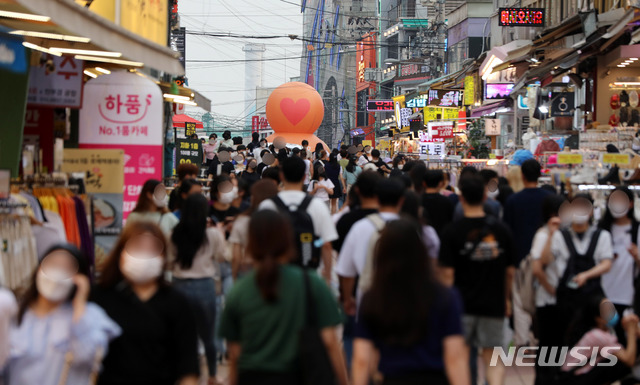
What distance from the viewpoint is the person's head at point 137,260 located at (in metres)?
4.36

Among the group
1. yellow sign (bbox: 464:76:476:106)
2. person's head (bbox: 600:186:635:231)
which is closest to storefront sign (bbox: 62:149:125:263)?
person's head (bbox: 600:186:635:231)

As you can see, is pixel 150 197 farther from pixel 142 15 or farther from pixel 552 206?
pixel 142 15

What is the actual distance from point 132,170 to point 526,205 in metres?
4.65

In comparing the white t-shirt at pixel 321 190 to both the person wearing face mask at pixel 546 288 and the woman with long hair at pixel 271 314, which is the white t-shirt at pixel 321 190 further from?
the woman with long hair at pixel 271 314

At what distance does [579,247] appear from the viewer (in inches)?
277

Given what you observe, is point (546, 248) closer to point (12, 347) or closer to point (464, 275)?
point (464, 275)

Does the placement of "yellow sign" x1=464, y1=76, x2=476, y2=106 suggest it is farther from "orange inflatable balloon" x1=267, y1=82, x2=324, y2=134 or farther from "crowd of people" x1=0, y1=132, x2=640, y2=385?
"crowd of people" x1=0, y1=132, x2=640, y2=385

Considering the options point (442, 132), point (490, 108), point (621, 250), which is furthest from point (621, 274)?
point (490, 108)

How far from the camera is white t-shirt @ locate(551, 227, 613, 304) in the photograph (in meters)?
6.95

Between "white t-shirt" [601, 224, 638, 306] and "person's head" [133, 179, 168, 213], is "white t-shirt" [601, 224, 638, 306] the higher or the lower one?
the lower one

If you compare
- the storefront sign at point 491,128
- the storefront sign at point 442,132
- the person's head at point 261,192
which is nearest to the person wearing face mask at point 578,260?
the person's head at point 261,192

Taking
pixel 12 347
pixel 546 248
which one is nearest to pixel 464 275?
pixel 546 248

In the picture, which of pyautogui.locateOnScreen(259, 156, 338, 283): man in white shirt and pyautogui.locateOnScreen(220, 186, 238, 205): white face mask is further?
pyautogui.locateOnScreen(220, 186, 238, 205): white face mask

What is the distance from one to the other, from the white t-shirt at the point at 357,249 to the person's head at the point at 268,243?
1.91 metres
